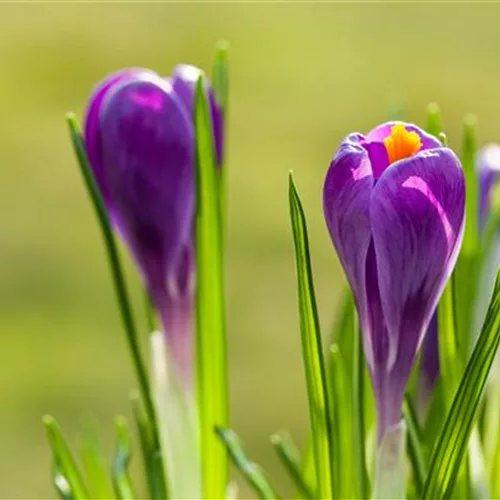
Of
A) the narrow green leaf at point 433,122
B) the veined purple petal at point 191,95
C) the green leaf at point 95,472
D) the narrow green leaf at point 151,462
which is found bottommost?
the green leaf at point 95,472

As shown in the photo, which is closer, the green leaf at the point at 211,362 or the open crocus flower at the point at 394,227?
the open crocus flower at the point at 394,227

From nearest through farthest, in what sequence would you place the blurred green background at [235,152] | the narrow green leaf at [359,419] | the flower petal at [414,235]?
the flower petal at [414,235] < the narrow green leaf at [359,419] < the blurred green background at [235,152]

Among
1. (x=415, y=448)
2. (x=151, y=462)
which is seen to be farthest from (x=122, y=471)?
(x=415, y=448)

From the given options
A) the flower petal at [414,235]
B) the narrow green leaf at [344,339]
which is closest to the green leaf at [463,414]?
the flower petal at [414,235]

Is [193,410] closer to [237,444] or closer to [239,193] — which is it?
[237,444]

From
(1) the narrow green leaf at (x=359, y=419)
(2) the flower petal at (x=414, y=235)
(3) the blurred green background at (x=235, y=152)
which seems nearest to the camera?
(2) the flower petal at (x=414, y=235)

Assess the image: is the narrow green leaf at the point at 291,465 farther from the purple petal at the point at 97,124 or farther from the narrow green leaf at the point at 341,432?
the purple petal at the point at 97,124
